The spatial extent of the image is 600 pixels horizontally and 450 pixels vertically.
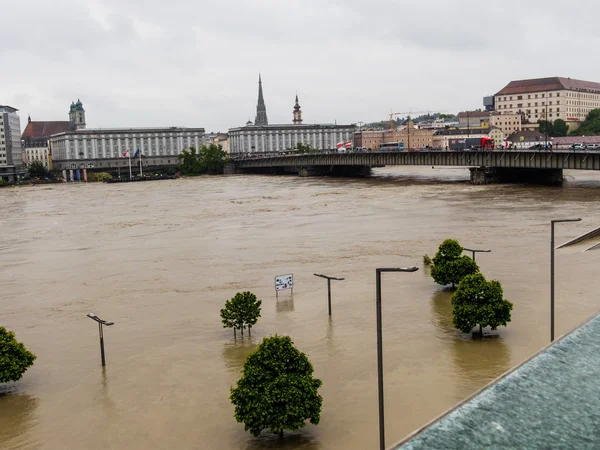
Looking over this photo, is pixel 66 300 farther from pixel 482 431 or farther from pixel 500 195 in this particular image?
pixel 500 195

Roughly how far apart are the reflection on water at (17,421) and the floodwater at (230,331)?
0.15 feet

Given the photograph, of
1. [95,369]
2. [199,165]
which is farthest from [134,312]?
[199,165]

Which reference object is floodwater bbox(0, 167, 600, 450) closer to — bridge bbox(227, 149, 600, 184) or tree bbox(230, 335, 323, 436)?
tree bbox(230, 335, 323, 436)

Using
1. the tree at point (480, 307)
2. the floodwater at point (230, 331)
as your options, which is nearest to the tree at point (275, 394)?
the floodwater at point (230, 331)

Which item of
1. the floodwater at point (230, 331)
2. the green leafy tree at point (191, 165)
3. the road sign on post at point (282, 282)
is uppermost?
the green leafy tree at point (191, 165)

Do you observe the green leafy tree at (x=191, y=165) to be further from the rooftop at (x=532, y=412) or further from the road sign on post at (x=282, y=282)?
the rooftop at (x=532, y=412)

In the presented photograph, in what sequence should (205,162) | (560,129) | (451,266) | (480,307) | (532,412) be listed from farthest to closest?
(560,129) < (205,162) < (451,266) < (480,307) < (532,412)

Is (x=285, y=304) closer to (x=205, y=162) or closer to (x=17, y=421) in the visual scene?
(x=17, y=421)

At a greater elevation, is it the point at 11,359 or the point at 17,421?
the point at 11,359

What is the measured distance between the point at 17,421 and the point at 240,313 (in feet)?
23.0

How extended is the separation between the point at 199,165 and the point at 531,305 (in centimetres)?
13336

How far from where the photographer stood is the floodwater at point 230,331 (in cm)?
1496

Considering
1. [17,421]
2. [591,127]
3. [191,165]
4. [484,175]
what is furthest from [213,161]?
[17,421]

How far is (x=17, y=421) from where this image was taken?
15.4 meters
